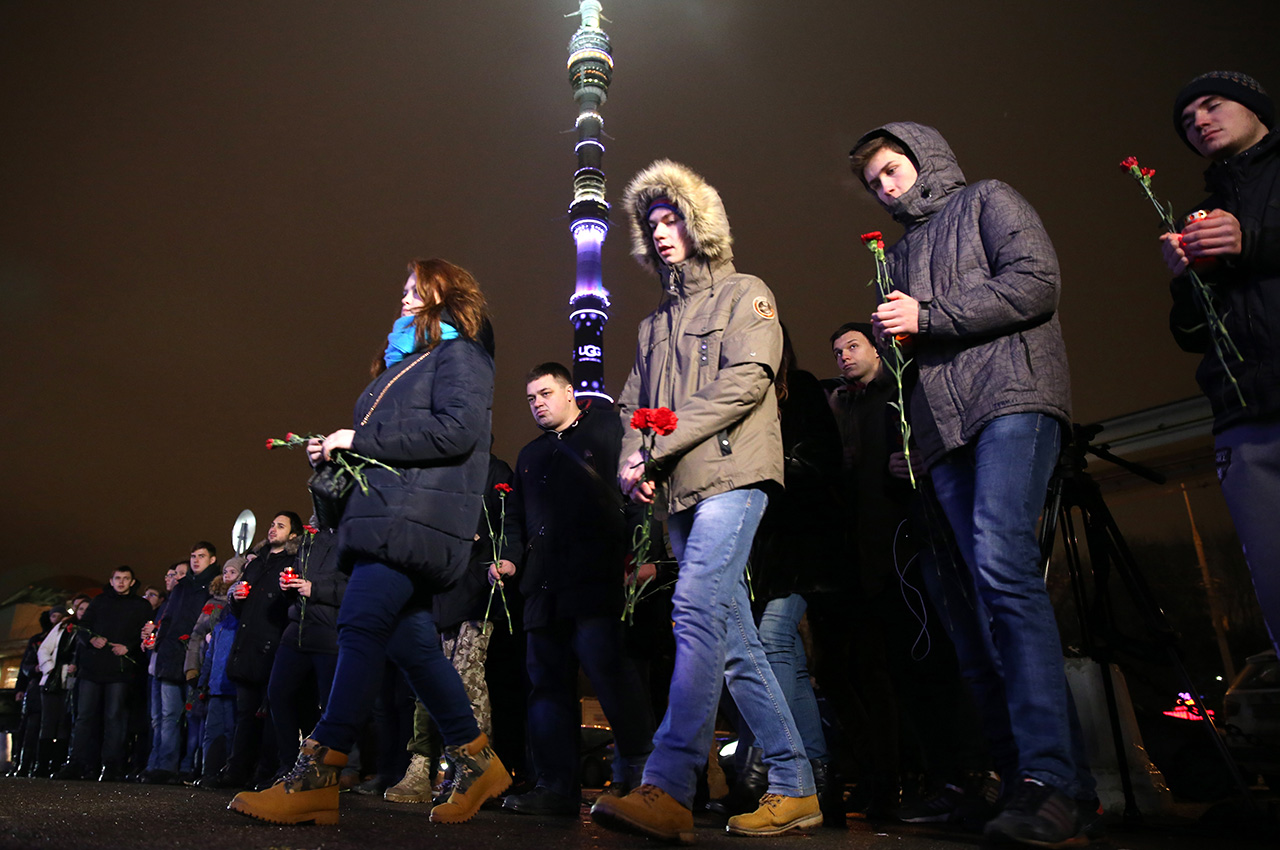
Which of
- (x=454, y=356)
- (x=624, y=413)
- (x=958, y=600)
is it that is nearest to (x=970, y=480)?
(x=958, y=600)

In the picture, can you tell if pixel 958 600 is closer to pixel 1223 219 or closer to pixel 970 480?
pixel 970 480

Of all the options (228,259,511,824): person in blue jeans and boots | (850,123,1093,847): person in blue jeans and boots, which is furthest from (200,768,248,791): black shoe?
(850,123,1093,847): person in blue jeans and boots

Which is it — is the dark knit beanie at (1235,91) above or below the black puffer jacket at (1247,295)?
above

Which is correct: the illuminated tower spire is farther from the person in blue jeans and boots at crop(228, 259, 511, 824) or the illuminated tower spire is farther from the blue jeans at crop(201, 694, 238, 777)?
the person in blue jeans and boots at crop(228, 259, 511, 824)

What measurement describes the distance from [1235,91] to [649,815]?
2783 mm

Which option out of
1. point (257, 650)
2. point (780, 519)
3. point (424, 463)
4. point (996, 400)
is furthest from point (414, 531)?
point (257, 650)

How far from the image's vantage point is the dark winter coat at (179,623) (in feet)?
25.8

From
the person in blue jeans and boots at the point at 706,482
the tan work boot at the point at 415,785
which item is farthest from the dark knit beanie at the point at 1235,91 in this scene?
the tan work boot at the point at 415,785

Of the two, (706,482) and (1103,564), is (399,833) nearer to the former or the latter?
(706,482)

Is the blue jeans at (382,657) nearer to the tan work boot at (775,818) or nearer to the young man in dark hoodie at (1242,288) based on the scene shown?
the tan work boot at (775,818)

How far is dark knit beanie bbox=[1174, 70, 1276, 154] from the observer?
262cm

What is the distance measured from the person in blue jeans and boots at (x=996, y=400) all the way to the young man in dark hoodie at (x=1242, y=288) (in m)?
0.39

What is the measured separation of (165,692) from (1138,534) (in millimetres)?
18544

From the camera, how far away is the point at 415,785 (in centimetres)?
477
